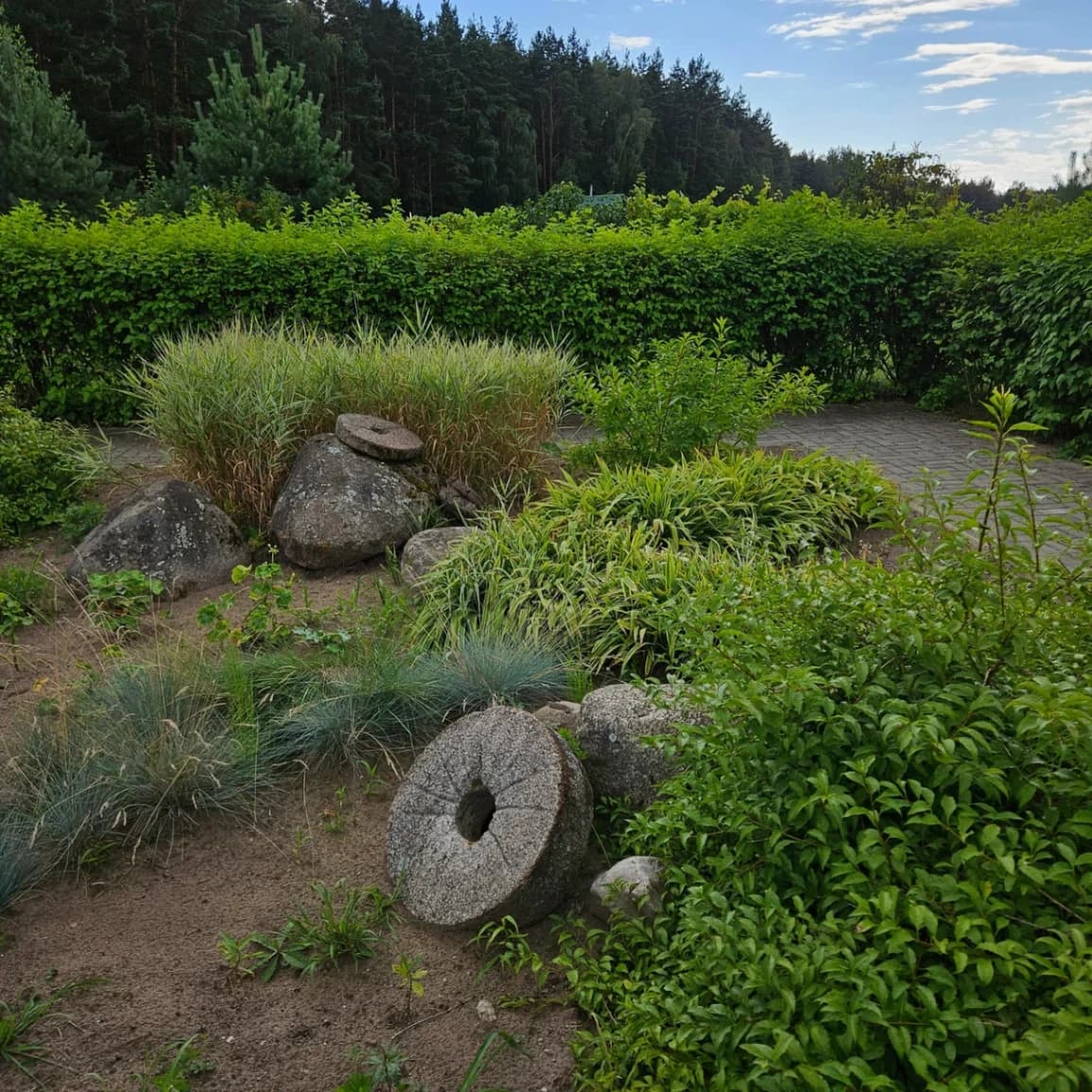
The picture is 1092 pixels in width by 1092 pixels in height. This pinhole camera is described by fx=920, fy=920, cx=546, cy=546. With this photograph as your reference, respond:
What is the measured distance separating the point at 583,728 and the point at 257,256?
7193 millimetres

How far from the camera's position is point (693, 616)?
2.86m

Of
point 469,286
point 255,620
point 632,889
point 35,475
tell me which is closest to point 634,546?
point 255,620

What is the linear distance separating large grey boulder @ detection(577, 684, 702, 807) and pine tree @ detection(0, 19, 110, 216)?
62.5 ft

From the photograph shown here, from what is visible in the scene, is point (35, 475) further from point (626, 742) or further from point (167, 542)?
point (626, 742)

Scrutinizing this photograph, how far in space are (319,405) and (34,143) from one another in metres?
17.2

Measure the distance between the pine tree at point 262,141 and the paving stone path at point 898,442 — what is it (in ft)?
41.8

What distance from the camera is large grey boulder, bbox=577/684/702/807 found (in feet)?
9.71

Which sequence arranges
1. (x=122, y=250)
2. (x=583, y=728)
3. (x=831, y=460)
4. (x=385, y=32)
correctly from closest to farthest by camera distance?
(x=583, y=728) < (x=831, y=460) < (x=122, y=250) < (x=385, y=32)

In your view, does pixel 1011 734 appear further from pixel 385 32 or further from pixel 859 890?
pixel 385 32

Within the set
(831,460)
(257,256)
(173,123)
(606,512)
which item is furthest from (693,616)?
(173,123)

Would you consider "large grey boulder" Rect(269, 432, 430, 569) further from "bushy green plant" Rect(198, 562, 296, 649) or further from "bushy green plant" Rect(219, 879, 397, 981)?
"bushy green plant" Rect(219, 879, 397, 981)

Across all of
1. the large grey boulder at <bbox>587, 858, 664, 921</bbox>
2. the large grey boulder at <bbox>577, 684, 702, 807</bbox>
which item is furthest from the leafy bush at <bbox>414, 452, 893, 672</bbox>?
the large grey boulder at <bbox>587, 858, 664, 921</bbox>

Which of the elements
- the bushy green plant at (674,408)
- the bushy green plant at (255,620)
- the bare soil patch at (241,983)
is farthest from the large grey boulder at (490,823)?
the bushy green plant at (674,408)

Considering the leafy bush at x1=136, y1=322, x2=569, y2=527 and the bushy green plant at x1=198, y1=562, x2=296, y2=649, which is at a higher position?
the leafy bush at x1=136, y1=322, x2=569, y2=527
